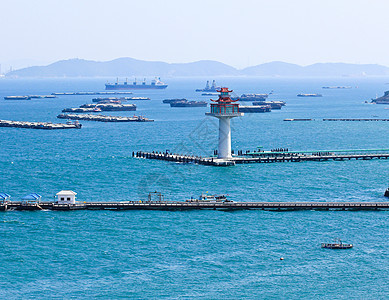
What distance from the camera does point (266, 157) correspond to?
126m

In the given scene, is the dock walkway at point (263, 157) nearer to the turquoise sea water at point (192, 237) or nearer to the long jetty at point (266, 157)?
the long jetty at point (266, 157)

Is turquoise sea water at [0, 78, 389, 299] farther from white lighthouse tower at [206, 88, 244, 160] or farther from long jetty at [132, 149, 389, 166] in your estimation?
white lighthouse tower at [206, 88, 244, 160]

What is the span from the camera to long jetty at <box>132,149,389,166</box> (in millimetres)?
120125

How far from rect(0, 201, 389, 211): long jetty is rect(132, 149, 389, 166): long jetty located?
111 ft

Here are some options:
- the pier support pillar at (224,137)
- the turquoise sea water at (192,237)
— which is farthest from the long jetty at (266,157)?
the turquoise sea water at (192,237)

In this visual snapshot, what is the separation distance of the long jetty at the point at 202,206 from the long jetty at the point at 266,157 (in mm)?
33832

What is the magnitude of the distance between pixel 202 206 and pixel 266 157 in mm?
43368

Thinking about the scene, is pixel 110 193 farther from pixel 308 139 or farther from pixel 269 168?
pixel 308 139

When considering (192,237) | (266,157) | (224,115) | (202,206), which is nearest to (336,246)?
(192,237)

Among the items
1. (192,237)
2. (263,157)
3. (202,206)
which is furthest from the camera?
(263,157)

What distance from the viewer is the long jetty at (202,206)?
82.9 meters

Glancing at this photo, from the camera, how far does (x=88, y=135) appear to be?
17975 centimetres

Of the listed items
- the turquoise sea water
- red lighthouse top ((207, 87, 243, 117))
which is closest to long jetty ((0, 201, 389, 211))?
the turquoise sea water

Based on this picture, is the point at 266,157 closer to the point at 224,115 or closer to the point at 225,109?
the point at 224,115
